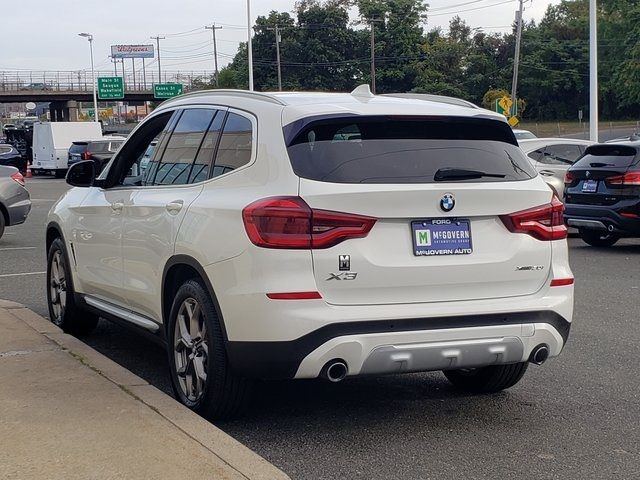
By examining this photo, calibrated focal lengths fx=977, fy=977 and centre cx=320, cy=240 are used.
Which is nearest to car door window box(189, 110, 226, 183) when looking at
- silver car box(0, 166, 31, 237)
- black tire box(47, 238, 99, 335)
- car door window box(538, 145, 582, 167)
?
black tire box(47, 238, 99, 335)

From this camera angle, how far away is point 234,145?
5.44m

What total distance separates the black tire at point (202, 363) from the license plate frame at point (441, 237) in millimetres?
1123

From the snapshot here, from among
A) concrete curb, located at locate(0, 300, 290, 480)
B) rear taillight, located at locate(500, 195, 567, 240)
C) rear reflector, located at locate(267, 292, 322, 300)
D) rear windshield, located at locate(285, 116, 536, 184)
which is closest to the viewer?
concrete curb, located at locate(0, 300, 290, 480)

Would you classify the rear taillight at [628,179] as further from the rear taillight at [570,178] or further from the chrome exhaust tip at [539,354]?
the chrome exhaust tip at [539,354]

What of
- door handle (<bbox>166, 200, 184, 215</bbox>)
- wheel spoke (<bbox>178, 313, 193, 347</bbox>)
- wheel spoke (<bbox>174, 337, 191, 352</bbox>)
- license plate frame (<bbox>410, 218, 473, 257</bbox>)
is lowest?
wheel spoke (<bbox>174, 337, 191, 352</bbox>)

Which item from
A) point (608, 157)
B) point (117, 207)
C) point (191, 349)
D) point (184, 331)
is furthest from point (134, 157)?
point (608, 157)

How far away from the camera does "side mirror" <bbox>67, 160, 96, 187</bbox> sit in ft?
23.7

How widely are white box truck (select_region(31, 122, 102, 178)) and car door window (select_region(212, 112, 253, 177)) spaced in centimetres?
3872

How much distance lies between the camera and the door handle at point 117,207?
21.1 ft

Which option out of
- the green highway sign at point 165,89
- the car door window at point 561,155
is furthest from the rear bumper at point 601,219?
the green highway sign at point 165,89

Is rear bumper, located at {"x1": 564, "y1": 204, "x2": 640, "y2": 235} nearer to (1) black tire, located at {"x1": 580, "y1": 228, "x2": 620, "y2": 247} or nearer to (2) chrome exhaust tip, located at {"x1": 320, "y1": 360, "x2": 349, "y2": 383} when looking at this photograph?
(1) black tire, located at {"x1": 580, "y1": 228, "x2": 620, "y2": 247}

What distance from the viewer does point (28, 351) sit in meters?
6.63

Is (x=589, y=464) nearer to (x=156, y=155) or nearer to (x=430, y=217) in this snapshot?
(x=430, y=217)

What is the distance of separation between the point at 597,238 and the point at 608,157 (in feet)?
4.92
